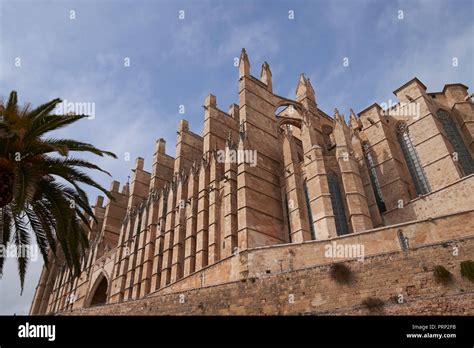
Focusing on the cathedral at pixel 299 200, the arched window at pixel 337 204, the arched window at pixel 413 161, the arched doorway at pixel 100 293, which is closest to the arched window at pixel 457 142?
the cathedral at pixel 299 200

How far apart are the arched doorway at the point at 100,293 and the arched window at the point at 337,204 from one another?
22.7 metres

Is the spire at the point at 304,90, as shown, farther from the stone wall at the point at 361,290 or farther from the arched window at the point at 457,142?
the stone wall at the point at 361,290

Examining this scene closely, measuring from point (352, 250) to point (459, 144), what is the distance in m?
12.1

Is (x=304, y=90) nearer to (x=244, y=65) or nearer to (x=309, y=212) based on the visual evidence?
(x=244, y=65)

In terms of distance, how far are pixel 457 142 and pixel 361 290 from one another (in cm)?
1487

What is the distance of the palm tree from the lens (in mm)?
8055

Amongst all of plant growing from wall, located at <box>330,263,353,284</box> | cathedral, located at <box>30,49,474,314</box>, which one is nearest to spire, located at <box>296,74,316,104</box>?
cathedral, located at <box>30,49,474,314</box>

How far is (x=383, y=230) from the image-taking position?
1407cm

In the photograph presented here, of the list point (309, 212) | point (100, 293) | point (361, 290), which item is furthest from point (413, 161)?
point (100, 293)

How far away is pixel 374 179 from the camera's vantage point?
22016mm

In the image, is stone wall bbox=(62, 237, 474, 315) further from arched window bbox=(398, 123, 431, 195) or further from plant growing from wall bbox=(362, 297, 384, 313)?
arched window bbox=(398, 123, 431, 195)

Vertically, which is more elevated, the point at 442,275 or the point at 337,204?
the point at 337,204

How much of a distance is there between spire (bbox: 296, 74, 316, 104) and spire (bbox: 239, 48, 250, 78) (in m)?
5.50
